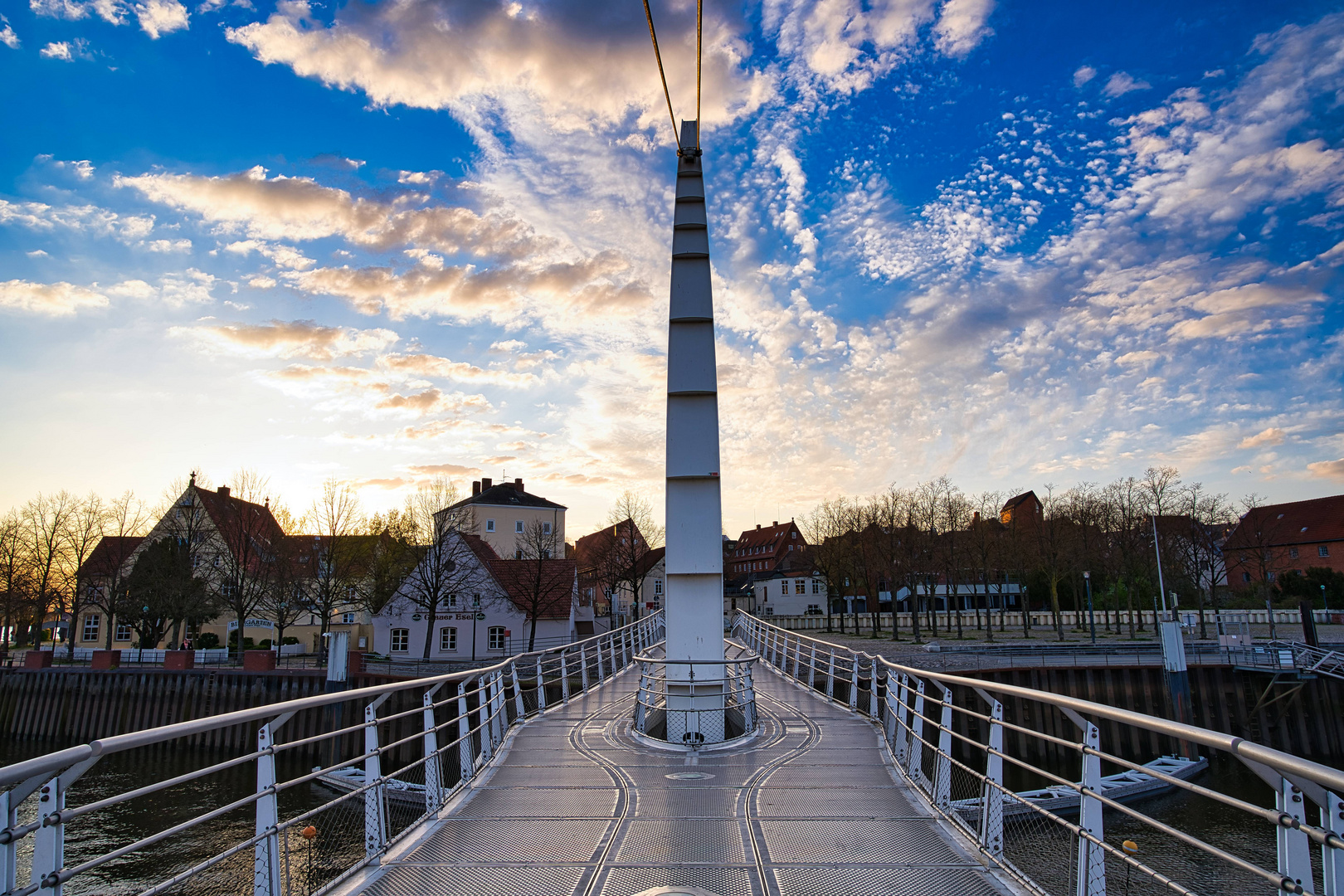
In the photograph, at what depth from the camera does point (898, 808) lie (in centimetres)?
716

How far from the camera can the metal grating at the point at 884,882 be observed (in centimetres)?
510

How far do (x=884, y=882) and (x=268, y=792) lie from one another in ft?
13.2

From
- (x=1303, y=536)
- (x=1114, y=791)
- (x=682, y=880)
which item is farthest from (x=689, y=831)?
(x=1303, y=536)

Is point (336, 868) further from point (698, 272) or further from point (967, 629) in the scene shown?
point (967, 629)

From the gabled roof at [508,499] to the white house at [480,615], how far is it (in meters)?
24.7

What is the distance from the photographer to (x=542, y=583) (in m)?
49.5

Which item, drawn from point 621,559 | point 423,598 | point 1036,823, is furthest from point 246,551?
point 1036,823

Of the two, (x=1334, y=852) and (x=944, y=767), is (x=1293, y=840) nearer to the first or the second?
(x=1334, y=852)

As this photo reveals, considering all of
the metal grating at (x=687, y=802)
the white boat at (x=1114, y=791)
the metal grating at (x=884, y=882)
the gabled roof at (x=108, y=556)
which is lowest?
the white boat at (x=1114, y=791)

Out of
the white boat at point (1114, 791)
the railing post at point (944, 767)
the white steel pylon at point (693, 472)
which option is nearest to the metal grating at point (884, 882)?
the railing post at point (944, 767)

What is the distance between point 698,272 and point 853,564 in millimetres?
39517

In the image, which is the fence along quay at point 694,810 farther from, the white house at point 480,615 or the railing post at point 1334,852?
the white house at point 480,615

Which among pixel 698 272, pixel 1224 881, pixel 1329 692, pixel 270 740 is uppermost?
pixel 698 272

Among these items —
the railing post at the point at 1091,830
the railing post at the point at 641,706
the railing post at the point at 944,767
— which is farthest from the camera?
the railing post at the point at 641,706
